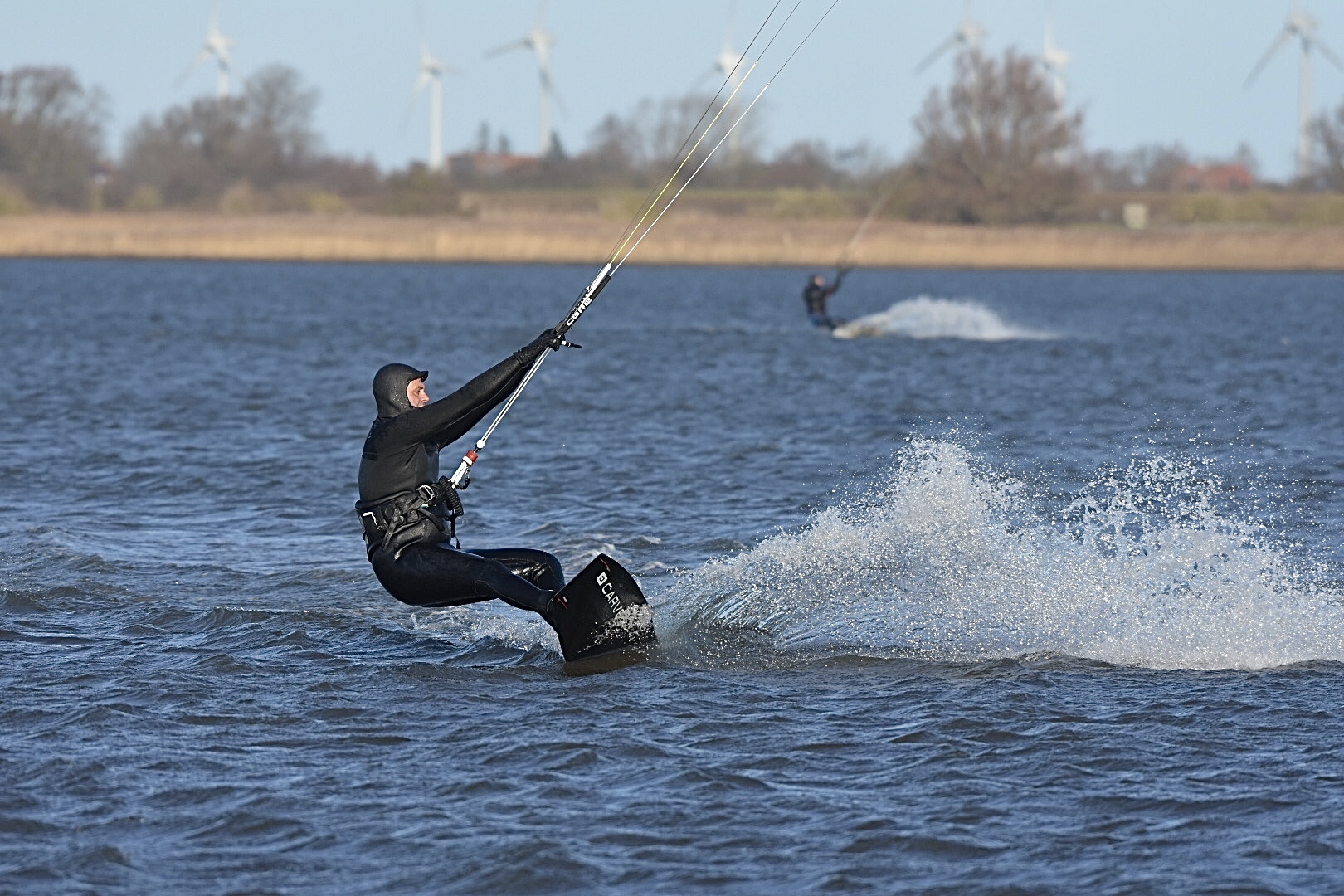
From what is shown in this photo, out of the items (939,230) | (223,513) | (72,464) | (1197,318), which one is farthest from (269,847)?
(939,230)

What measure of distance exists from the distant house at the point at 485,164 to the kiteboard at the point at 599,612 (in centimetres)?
10606

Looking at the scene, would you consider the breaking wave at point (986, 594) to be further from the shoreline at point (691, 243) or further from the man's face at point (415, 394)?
the shoreline at point (691, 243)

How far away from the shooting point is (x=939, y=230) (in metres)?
72.7

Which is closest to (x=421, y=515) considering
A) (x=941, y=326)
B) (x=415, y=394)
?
(x=415, y=394)

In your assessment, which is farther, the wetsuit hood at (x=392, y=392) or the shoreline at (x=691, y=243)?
the shoreline at (x=691, y=243)

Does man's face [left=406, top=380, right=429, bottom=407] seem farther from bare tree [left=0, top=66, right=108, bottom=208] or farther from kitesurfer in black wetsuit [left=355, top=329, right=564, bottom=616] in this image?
bare tree [left=0, top=66, right=108, bottom=208]

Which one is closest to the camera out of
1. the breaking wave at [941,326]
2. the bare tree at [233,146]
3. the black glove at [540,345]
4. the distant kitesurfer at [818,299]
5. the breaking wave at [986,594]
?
the black glove at [540,345]

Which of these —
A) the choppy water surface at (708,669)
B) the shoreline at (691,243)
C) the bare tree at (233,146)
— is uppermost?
the bare tree at (233,146)

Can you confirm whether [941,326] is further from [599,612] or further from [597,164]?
[597,164]

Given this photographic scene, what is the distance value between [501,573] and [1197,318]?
1585 inches

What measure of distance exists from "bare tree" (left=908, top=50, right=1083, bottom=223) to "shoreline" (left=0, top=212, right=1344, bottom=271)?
491cm

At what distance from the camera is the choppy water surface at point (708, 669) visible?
6363 millimetres

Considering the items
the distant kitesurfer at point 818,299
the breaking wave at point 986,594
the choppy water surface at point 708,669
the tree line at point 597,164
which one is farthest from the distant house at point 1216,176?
the breaking wave at point 986,594

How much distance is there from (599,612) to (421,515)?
104 cm
